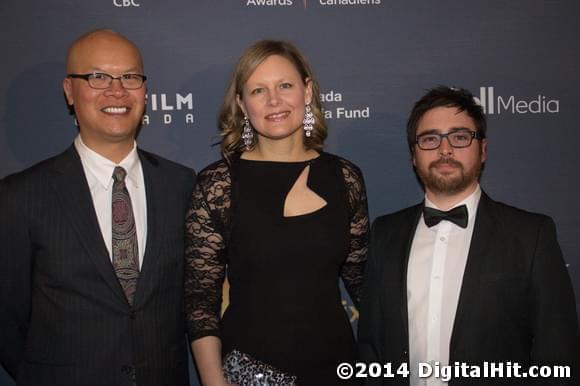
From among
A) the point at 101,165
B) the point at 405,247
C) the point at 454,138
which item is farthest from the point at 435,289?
the point at 101,165

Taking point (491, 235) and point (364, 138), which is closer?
point (491, 235)

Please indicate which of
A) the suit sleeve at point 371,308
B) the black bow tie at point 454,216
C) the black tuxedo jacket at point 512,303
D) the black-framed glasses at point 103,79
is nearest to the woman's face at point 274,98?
the black-framed glasses at point 103,79

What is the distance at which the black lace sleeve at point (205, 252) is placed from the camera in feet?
8.03

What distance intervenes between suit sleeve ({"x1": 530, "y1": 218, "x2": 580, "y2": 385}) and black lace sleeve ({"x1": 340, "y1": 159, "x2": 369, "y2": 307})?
80 centimetres

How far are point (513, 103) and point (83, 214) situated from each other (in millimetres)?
2491

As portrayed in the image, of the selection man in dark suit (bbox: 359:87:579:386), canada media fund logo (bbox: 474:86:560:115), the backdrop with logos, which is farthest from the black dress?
canada media fund logo (bbox: 474:86:560:115)

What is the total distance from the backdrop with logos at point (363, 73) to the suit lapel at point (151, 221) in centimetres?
63

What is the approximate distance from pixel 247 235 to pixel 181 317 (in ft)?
1.81

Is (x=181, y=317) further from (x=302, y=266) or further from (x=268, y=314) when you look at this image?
(x=302, y=266)

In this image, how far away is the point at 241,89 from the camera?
2.60 m

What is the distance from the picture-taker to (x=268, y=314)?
240cm

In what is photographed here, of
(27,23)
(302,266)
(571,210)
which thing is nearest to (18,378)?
(302,266)

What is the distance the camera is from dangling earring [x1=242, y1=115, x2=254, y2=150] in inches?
106

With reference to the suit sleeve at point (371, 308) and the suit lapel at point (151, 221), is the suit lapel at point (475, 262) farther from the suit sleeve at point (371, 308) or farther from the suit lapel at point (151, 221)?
the suit lapel at point (151, 221)
